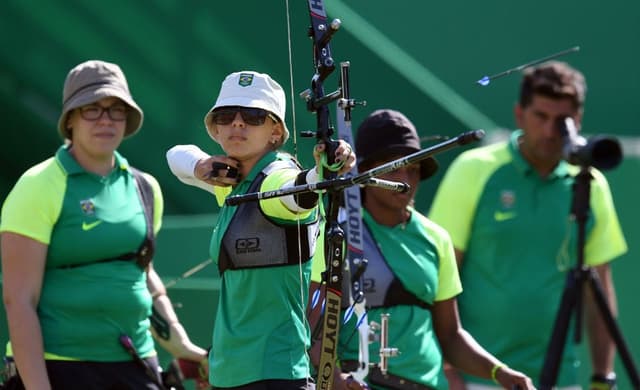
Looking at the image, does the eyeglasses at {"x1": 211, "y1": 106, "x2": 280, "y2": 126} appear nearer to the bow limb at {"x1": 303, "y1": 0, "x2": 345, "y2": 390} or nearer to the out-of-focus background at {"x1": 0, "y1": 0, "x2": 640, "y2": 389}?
the bow limb at {"x1": 303, "y1": 0, "x2": 345, "y2": 390}

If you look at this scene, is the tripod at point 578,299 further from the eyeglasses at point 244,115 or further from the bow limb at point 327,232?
the eyeglasses at point 244,115

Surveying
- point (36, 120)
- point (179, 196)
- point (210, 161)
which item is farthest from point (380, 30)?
point (210, 161)

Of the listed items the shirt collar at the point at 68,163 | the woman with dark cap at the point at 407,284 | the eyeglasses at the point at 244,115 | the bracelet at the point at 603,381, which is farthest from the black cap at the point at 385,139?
the bracelet at the point at 603,381

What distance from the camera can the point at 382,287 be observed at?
160 inches

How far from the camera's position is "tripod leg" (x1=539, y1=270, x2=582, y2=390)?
3014 millimetres

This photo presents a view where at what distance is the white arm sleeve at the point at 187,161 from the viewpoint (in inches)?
149

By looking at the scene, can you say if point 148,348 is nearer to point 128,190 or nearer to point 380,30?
point 128,190

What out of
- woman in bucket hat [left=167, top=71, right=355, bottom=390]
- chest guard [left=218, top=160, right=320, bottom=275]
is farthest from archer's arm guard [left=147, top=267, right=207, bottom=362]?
chest guard [left=218, top=160, right=320, bottom=275]

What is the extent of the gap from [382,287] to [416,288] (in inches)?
4.4

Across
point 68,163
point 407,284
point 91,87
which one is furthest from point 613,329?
point 91,87

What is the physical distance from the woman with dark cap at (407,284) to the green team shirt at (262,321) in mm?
330

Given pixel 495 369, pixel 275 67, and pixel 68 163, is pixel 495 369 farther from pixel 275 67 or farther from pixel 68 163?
pixel 275 67

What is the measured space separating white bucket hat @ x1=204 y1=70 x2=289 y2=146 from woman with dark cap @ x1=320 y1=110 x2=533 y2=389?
0.58m

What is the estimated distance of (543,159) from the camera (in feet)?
16.2
